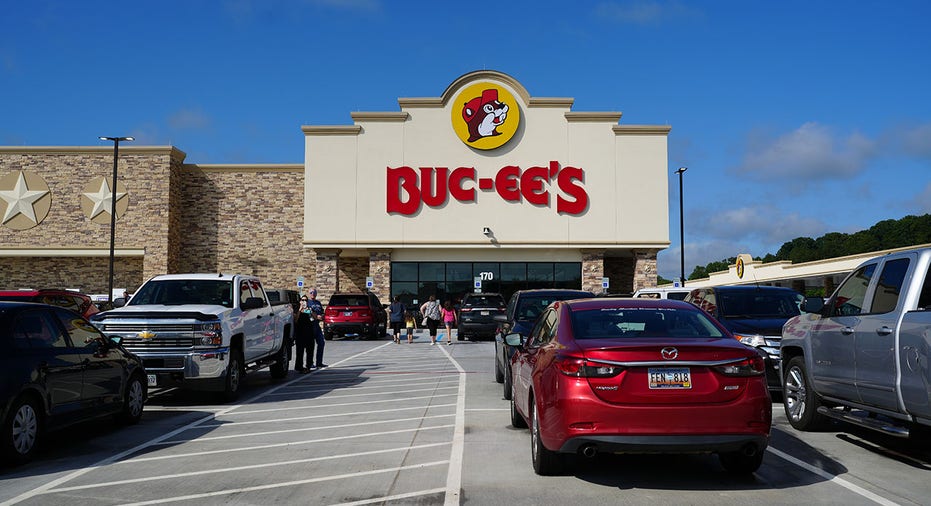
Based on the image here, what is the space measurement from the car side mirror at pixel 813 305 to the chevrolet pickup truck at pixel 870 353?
11 millimetres

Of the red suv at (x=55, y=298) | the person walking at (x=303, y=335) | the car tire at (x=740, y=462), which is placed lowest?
the car tire at (x=740, y=462)

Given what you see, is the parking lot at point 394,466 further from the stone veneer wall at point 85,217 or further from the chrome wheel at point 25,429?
the stone veneer wall at point 85,217

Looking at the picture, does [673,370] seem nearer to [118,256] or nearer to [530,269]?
[530,269]

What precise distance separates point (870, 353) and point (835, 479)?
1.43 m

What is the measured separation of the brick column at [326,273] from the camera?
39250 millimetres

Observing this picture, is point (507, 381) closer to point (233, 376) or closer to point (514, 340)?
point (514, 340)

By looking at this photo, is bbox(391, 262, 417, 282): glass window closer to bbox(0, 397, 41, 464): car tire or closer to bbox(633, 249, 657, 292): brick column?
bbox(633, 249, 657, 292): brick column

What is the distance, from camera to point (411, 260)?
39531 millimetres

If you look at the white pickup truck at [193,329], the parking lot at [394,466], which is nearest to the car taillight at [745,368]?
the parking lot at [394,466]

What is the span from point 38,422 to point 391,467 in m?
3.60

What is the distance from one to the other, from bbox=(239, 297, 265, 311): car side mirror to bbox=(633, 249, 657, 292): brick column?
2816cm

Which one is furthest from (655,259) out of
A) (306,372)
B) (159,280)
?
(159,280)

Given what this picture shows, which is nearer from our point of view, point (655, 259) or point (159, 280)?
point (159, 280)

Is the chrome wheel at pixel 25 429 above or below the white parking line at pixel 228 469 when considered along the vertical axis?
above
